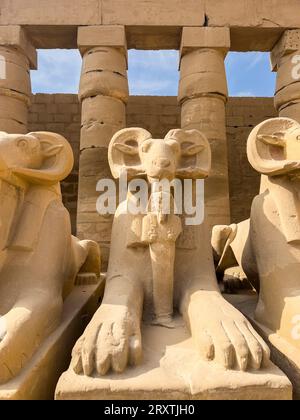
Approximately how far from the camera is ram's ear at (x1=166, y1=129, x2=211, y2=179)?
94.1 inches

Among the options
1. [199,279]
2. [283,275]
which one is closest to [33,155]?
[199,279]

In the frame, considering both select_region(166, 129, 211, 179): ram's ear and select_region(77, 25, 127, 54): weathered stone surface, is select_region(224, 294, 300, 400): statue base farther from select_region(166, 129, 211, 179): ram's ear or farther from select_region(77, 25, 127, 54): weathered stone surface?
select_region(77, 25, 127, 54): weathered stone surface

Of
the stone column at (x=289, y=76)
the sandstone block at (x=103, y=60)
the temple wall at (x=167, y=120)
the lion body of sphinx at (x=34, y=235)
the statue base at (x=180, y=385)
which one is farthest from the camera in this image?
the temple wall at (x=167, y=120)

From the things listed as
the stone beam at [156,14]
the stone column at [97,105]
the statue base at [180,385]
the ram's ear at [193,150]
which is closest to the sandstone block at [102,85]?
the stone column at [97,105]

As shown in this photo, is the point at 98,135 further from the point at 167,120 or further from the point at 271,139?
the point at 271,139

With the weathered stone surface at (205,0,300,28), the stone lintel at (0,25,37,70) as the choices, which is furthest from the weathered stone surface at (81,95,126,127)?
the weathered stone surface at (205,0,300,28)

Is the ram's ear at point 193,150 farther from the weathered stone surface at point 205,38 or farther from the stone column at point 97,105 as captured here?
the weathered stone surface at point 205,38

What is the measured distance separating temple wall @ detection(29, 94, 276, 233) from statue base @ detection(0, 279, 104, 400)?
8.12m

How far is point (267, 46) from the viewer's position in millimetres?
8109

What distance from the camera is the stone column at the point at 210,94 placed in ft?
23.9

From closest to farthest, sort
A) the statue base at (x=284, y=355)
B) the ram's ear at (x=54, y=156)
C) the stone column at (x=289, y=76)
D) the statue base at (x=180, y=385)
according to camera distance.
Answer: the statue base at (x=180, y=385) → the statue base at (x=284, y=355) → the ram's ear at (x=54, y=156) → the stone column at (x=289, y=76)

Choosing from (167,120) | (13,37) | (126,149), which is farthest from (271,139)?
(167,120)

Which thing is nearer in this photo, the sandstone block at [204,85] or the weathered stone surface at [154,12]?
the sandstone block at [204,85]

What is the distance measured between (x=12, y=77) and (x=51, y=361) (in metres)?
6.92
